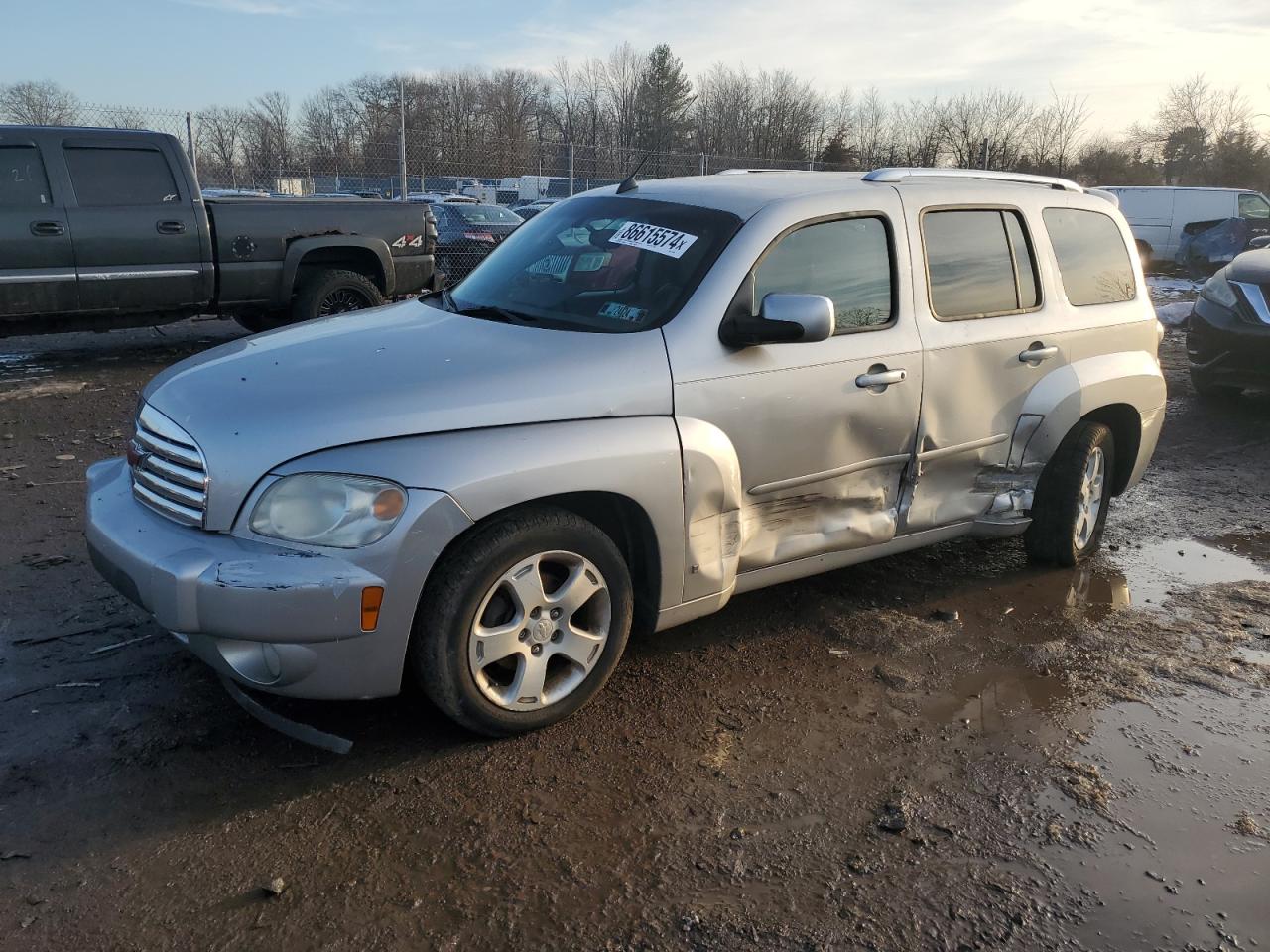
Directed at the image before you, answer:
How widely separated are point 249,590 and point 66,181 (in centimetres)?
697

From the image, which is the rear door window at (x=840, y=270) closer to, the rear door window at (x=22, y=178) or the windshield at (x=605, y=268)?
the windshield at (x=605, y=268)

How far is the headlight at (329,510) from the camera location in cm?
284

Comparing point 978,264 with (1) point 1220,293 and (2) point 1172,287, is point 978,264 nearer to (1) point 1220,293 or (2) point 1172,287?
(1) point 1220,293

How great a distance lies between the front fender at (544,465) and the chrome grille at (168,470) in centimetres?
29

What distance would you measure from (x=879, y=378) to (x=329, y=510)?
213 cm

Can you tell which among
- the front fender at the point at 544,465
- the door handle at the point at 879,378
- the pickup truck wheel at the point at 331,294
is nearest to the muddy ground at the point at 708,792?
the front fender at the point at 544,465

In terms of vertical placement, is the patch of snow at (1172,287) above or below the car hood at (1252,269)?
below

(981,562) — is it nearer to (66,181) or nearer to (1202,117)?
(66,181)

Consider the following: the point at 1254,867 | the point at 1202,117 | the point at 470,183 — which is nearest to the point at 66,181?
the point at 1254,867

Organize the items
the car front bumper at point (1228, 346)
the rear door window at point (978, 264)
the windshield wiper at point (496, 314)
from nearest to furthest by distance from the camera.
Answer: the windshield wiper at point (496, 314)
the rear door window at point (978, 264)
the car front bumper at point (1228, 346)

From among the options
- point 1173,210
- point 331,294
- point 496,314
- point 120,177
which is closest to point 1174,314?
point 1173,210

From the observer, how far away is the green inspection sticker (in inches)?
140

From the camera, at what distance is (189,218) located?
28.6 feet

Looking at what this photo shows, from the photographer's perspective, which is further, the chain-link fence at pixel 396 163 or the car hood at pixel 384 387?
the chain-link fence at pixel 396 163
